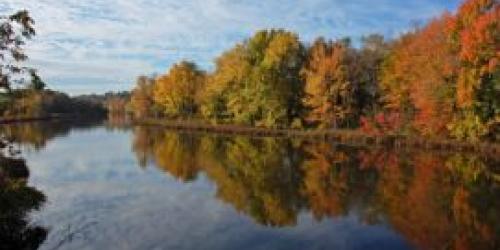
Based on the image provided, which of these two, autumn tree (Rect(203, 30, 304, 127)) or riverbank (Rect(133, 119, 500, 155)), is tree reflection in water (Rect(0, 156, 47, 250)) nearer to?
riverbank (Rect(133, 119, 500, 155))

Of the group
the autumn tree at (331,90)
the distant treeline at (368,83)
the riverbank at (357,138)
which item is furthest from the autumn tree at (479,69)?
the autumn tree at (331,90)

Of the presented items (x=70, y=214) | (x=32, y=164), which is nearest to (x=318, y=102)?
(x=32, y=164)

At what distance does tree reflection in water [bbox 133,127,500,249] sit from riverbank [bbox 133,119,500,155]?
3.51m

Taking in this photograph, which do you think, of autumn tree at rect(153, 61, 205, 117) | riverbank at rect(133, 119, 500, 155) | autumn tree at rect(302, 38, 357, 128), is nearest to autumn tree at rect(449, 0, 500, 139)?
riverbank at rect(133, 119, 500, 155)

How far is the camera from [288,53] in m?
86.5

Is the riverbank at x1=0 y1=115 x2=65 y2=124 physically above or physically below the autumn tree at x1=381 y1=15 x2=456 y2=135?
below

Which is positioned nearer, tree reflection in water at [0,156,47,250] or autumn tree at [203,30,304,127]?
tree reflection in water at [0,156,47,250]

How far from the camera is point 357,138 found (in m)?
67.7

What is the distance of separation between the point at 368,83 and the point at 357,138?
14555 millimetres

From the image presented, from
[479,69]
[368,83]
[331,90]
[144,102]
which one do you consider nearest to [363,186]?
[479,69]

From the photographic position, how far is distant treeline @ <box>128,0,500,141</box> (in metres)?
55.0

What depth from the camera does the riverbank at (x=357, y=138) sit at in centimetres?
5447

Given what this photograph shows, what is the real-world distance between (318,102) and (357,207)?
152 feet

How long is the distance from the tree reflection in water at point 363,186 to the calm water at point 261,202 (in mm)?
70
